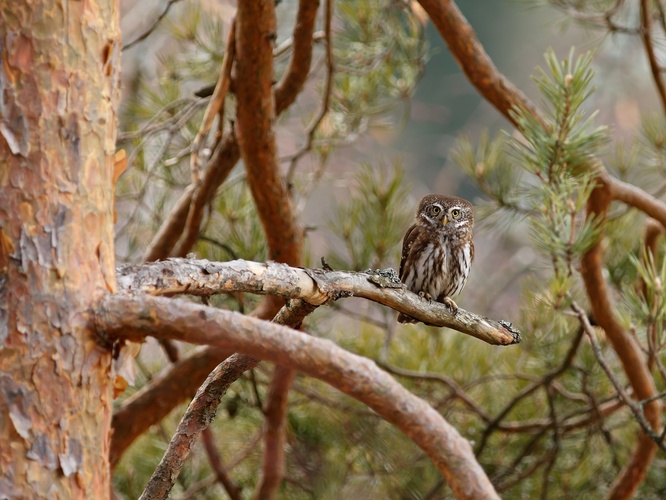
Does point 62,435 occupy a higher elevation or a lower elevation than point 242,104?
lower

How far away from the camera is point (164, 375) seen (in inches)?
100

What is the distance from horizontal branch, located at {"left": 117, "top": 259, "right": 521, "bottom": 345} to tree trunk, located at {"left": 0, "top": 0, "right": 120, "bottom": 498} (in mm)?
91

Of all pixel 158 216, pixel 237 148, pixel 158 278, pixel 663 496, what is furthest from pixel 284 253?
pixel 663 496

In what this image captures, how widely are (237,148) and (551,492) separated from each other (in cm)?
184

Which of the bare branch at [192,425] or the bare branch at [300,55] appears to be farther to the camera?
the bare branch at [300,55]

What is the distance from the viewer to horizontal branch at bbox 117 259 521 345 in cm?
Result: 121

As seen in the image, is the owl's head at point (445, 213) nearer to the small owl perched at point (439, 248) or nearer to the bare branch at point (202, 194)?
the small owl perched at point (439, 248)

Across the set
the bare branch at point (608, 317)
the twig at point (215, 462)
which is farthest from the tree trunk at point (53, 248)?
the twig at point (215, 462)

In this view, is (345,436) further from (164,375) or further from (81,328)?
(81,328)

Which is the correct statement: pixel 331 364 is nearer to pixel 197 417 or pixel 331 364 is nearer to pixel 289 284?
pixel 289 284

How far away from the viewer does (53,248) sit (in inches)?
41.9

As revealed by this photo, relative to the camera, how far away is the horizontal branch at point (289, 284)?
1.21m

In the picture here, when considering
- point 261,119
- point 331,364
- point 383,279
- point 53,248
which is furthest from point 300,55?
point 331,364

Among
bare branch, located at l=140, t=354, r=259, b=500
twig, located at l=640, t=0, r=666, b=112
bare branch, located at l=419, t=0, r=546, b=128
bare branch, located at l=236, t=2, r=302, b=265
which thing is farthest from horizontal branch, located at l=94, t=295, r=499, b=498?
twig, located at l=640, t=0, r=666, b=112
